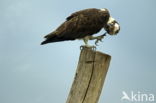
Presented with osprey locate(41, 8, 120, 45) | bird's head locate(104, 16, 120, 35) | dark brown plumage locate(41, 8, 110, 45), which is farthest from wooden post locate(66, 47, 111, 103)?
bird's head locate(104, 16, 120, 35)

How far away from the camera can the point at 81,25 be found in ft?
36.1

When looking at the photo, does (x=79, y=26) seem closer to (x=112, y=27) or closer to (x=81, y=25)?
(x=81, y=25)

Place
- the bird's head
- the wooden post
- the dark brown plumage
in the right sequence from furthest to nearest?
the bird's head → the dark brown plumage → the wooden post

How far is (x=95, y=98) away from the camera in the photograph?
7.04 metres

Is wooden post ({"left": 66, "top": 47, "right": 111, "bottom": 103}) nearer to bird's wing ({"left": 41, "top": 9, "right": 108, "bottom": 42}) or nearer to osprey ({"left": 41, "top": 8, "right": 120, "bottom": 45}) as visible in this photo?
osprey ({"left": 41, "top": 8, "right": 120, "bottom": 45})

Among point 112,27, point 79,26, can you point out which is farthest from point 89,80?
point 112,27

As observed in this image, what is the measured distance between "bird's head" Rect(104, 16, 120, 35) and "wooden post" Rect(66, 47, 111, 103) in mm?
3703

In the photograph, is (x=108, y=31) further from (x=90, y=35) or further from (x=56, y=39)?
→ (x=56, y=39)

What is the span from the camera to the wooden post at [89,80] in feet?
22.8

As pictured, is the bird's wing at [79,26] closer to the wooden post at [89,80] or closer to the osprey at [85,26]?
the osprey at [85,26]

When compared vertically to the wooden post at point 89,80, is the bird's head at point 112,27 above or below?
above

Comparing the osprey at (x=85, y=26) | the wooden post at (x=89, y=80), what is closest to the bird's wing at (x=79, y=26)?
the osprey at (x=85, y=26)

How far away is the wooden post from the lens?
22.8 ft

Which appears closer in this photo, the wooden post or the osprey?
the wooden post
